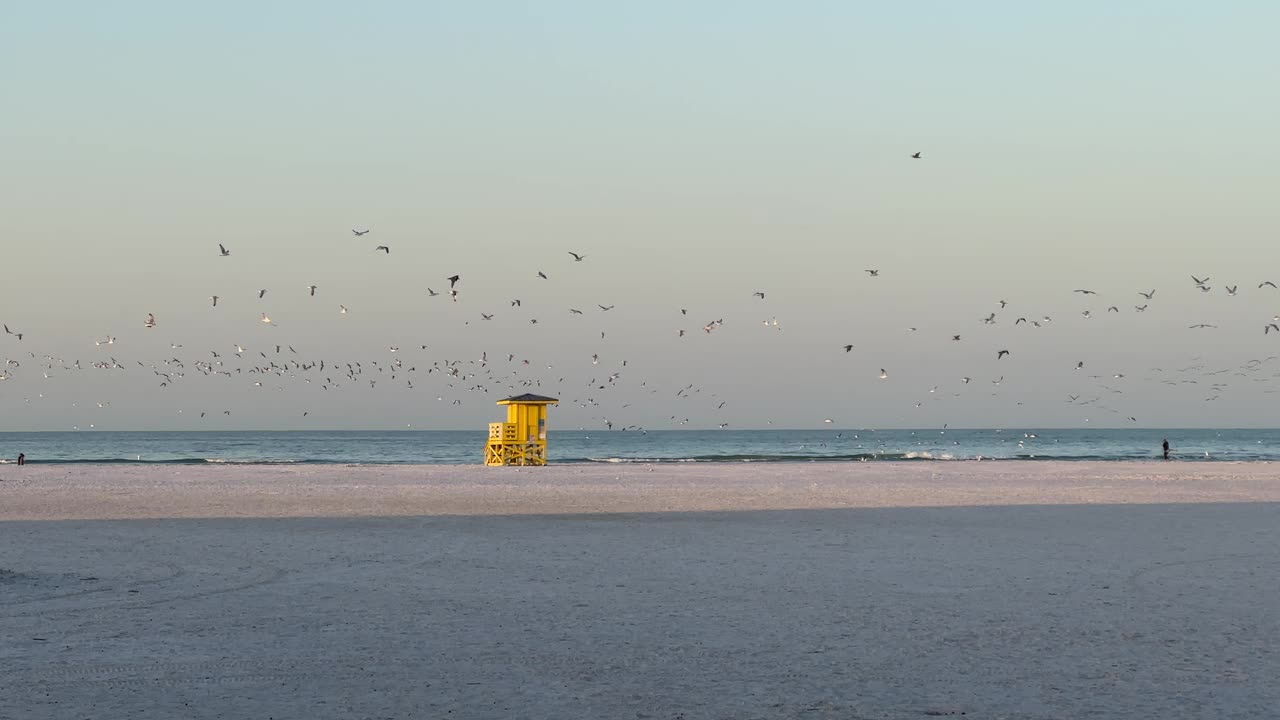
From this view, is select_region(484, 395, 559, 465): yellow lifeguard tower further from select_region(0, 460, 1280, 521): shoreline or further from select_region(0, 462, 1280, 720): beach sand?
select_region(0, 462, 1280, 720): beach sand

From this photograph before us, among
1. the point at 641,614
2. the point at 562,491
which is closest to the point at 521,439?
the point at 562,491

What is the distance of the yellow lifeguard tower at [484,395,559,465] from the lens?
65.9 metres

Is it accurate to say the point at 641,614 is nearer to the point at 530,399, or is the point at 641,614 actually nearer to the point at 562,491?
the point at 562,491

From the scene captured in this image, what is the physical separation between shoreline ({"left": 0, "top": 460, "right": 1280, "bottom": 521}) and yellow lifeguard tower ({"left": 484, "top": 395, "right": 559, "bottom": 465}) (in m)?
→ 6.58

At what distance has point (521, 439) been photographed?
218 ft

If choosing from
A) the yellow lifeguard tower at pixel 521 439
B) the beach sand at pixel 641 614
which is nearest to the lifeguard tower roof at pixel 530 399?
the yellow lifeguard tower at pixel 521 439

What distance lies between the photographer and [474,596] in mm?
15586

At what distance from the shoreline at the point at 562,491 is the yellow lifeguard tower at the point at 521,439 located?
6.58 metres

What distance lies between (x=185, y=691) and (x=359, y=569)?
832cm

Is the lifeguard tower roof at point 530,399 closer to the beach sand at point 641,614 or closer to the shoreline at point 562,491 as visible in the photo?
the shoreline at point 562,491

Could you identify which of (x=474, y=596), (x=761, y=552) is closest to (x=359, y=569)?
(x=474, y=596)

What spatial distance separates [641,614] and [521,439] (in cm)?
5254

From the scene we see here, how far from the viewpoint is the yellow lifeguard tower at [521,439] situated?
6594cm

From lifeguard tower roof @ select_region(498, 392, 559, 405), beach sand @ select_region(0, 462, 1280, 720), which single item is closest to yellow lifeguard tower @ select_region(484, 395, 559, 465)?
lifeguard tower roof @ select_region(498, 392, 559, 405)
